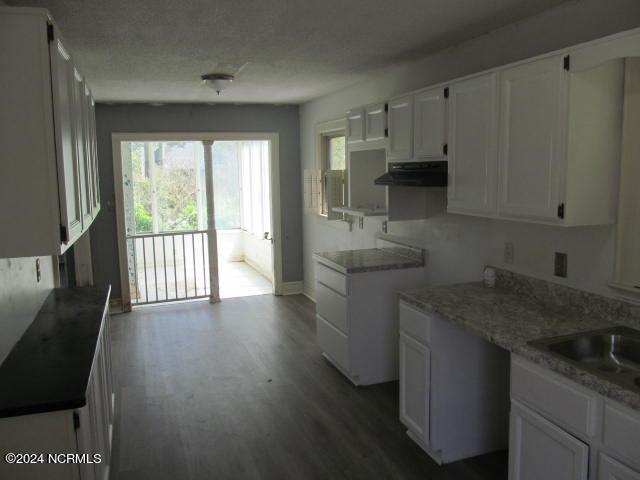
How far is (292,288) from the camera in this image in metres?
7.24

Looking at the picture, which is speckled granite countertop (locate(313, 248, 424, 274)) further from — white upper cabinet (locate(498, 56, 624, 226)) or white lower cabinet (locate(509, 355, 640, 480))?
white lower cabinet (locate(509, 355, 640, 480))

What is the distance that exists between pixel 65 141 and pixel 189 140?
460cm

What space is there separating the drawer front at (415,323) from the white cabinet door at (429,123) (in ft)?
3.19

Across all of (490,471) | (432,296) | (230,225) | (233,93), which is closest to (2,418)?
(432,296)

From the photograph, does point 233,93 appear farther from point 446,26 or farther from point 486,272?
point 486,272

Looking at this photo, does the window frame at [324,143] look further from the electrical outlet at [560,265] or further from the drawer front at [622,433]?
the drawer front at [622,433]

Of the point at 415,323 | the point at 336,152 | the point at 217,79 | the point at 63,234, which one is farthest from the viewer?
the point at 336,152

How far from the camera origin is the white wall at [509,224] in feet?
8.58

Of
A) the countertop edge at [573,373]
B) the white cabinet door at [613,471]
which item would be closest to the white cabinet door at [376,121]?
the countertop edge at [573,373]

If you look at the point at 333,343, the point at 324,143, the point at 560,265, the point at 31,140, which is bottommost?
the point at 333,343

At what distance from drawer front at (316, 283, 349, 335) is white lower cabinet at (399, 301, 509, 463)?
0.91 m

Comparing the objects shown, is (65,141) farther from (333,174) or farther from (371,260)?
(333,174)

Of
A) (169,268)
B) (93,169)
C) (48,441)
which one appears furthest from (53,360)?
(169,268)

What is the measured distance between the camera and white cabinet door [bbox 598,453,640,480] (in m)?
1.79
